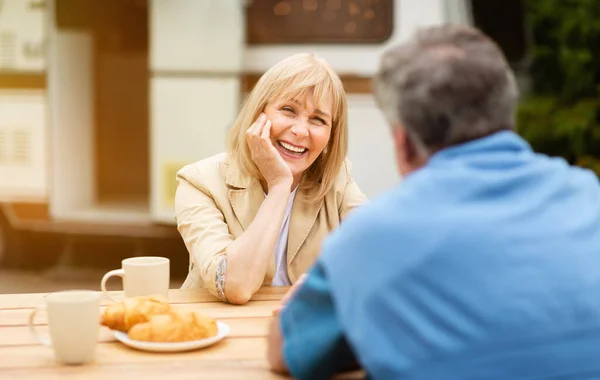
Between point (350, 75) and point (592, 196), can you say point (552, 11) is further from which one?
point (592, 196)

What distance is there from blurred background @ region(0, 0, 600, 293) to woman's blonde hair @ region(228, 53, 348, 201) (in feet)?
6.96

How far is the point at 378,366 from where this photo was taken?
100 centimetres

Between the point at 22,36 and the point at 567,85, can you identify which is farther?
the point at 567,85

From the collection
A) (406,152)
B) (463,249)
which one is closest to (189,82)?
(406,152)

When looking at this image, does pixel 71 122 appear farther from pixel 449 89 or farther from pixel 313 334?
pixel 449 89

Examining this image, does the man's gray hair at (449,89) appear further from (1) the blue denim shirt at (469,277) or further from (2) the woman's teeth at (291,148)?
(2) the woman's teeth at (291,148)

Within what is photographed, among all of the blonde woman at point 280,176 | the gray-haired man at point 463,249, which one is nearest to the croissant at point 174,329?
the gray-haired man at point 463,249

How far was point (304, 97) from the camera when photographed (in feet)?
6.75

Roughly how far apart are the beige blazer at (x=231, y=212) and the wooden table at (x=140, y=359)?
0.35 meters

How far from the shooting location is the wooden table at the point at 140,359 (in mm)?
1289

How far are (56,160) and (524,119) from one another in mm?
2809

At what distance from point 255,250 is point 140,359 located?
553 millimetres

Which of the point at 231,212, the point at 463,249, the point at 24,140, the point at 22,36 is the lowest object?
the point at 24,140

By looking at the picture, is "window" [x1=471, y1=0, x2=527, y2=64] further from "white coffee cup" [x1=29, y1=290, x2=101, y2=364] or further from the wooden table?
"white coffee cup" [x1=29, y1=290, x2=101, y2=364]
